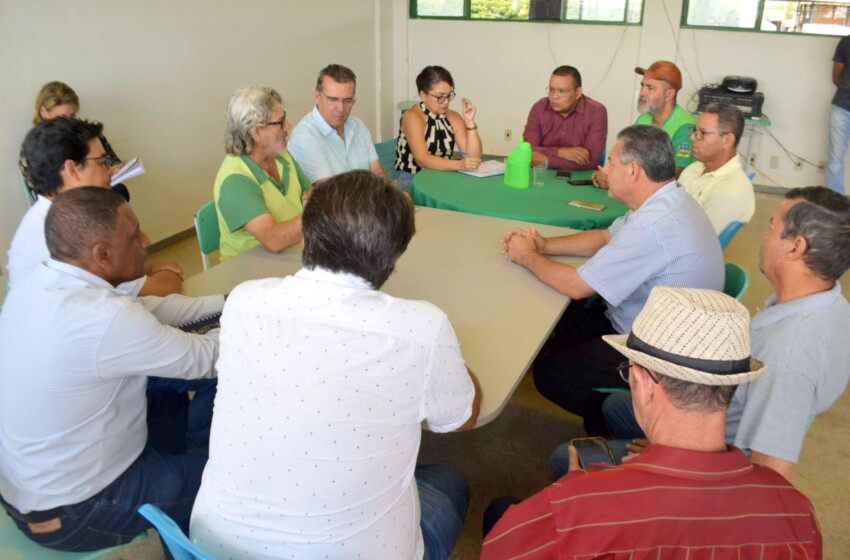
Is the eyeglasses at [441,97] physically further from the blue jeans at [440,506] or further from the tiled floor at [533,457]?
the blue jeans at [440,506]

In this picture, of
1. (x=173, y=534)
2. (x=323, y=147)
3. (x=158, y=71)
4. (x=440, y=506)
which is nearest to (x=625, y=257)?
(x=440, y=506)

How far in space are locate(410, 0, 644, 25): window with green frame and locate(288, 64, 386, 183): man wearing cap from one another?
378cm

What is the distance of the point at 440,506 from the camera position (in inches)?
59.6

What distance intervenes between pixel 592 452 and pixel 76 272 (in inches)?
51.7

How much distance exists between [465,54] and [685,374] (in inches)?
245

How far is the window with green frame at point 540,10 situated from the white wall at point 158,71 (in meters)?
1.45

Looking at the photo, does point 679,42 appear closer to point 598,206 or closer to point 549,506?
point 598,206

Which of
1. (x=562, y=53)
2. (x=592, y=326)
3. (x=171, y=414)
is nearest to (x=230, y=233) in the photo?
(x=171, y=414)

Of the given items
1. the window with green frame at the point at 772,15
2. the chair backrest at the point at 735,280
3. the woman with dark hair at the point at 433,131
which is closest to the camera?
the chair backrest at the point at 735,280

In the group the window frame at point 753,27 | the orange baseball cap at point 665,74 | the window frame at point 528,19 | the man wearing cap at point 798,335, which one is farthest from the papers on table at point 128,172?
the window frame at point 753,27

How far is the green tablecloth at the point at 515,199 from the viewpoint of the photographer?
282 centimetres

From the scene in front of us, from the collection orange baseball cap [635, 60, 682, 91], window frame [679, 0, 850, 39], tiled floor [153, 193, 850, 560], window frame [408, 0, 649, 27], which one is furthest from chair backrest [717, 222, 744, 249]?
window frame [408, 0, 649, 27]

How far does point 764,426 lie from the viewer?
4.70ft

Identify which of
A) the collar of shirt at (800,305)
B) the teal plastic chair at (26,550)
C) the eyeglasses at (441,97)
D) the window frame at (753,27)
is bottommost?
the teal plastic chair at (26,550)
